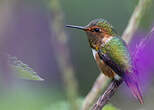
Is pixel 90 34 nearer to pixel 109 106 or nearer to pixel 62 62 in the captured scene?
pixel 109 106

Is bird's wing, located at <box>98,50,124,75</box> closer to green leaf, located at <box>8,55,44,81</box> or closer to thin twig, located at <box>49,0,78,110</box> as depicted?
thin twig, located at <box>49,0,78,110</box>

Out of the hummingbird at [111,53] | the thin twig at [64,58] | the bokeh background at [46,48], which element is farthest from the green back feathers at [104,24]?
the thin twig at [64,58]

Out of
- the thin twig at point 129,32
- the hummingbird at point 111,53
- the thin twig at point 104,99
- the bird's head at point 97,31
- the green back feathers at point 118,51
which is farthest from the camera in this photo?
the bird's head at point 97,31

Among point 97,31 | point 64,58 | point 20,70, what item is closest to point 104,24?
point 97,31

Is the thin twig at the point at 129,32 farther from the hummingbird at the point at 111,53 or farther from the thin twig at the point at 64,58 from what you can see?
the thin twig at the point at 64,58

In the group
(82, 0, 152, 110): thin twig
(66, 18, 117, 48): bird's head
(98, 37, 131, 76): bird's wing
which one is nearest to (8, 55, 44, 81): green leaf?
(82, 0, 152, 110): thin twig

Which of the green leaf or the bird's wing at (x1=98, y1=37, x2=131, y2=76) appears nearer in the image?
the green leaf
